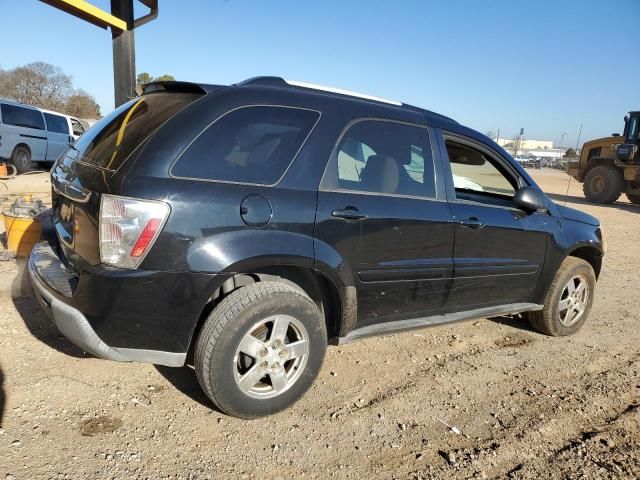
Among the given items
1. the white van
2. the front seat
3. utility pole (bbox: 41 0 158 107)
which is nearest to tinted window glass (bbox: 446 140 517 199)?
the front seat

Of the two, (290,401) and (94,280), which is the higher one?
(94,280)

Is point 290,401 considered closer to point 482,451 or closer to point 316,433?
point 316,433

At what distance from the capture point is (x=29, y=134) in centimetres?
1353

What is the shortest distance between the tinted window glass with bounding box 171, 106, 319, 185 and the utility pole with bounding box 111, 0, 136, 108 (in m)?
4.74

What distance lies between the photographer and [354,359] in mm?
3592

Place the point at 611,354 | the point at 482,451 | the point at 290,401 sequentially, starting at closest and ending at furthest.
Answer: the point at 482,451, the point at 290,401, the point at 611,354

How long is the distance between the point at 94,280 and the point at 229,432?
1043 millimetres

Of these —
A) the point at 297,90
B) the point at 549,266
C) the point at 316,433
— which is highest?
the point at 297,90

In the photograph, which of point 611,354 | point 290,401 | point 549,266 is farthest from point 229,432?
point 611,354

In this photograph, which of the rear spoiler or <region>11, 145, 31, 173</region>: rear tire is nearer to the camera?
the rear spoiler

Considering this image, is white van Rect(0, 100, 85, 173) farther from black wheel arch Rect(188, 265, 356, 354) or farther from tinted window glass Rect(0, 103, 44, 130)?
black wheel arch Rect(188, 265, 356, 354)

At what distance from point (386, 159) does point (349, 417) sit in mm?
1582

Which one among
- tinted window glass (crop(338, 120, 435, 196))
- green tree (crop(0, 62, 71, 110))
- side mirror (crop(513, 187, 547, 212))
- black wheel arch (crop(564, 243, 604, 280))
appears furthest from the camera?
green tree (crop(0, 62, 71, 110))

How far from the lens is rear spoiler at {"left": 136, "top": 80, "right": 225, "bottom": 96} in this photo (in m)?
2.66
